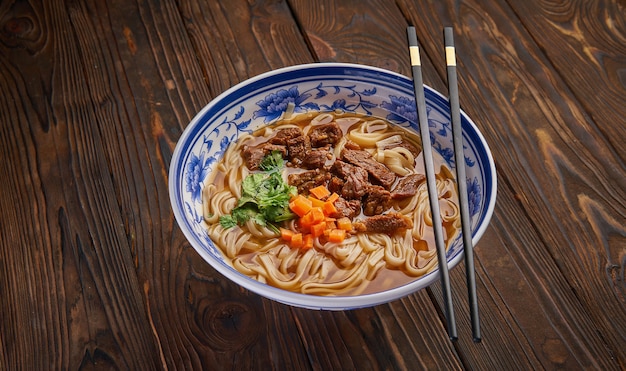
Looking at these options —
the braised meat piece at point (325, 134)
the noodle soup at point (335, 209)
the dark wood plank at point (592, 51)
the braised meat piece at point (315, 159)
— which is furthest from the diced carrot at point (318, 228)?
the dark wood plank at point (592, 51)

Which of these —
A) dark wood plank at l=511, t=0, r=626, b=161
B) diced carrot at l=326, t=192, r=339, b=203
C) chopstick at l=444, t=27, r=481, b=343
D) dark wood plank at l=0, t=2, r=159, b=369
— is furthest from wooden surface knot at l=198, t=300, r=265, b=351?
dark wood plank at l=511, t=0, r=626, b=161

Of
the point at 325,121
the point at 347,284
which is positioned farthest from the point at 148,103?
the point at 347,284

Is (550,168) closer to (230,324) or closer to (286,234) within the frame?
(286,234)

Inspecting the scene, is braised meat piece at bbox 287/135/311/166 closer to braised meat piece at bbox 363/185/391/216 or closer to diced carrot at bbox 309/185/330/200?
diced carrot at bbox 309/185/330/200

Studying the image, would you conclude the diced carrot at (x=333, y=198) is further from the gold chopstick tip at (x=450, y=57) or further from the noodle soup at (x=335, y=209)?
the gold chopstick tip at (x=450, y=57)

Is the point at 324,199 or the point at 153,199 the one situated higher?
the point at 153,199

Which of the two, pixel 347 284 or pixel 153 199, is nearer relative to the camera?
pixel 347 284

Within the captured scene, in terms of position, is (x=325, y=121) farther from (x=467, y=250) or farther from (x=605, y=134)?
(x=605, y=134)
